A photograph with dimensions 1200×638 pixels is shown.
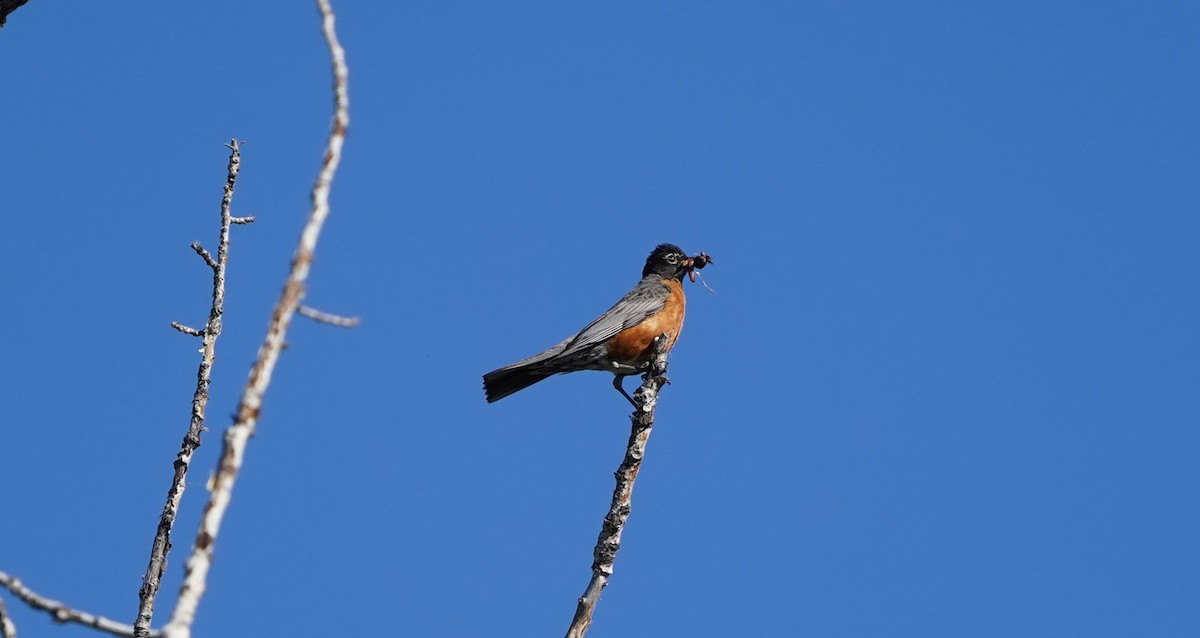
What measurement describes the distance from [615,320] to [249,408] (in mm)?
7562

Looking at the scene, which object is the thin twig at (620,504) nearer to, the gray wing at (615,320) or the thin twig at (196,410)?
the thin twig at (196,410)

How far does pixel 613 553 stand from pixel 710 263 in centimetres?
607

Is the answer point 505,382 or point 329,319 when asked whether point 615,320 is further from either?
point 329,319

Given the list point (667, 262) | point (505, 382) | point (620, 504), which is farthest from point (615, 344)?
point (620, 504)

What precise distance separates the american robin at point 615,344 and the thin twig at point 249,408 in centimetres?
660

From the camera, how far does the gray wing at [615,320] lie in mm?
9211

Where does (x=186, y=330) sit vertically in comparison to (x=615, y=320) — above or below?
below

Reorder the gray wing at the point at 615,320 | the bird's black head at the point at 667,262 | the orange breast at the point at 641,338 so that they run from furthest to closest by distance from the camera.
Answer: the bird's black head at the point at 667,262
the orange breast at the point at 641,338
the gray wing at the point at 615,320

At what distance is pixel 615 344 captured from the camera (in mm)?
9516

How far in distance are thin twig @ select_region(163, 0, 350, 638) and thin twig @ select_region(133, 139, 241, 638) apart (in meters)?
2.11

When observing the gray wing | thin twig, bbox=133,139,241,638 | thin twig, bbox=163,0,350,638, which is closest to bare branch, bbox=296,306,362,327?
thin twig, bbox=163,0,350,638

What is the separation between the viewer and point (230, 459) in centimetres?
209

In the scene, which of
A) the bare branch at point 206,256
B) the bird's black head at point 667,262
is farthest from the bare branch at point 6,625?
the bird's black head at point 667,262

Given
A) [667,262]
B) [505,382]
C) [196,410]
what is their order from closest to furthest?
[196,410] < [505,382] < [667,262]
